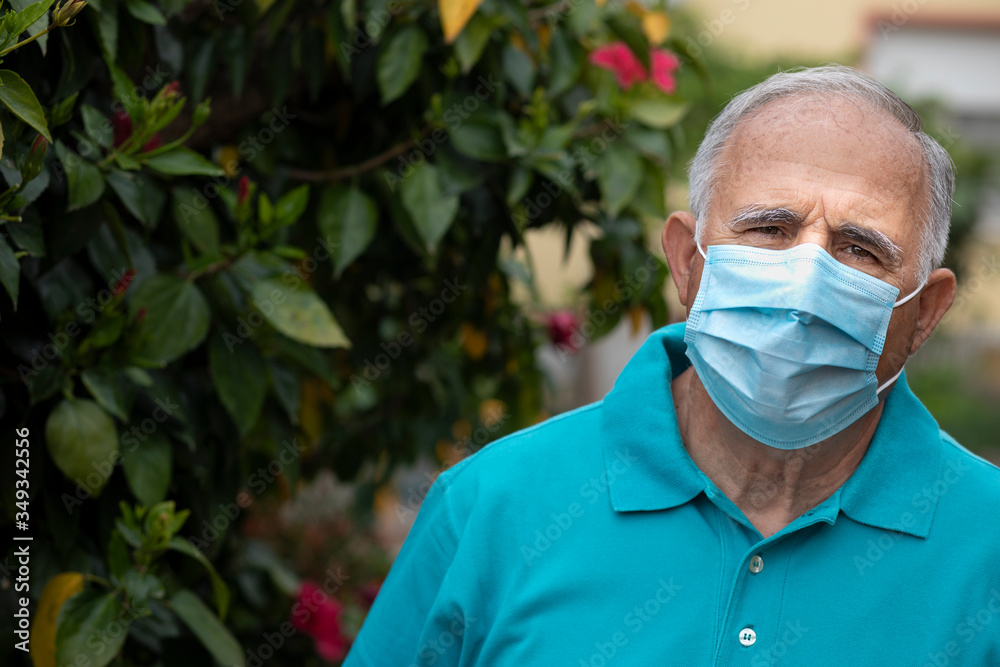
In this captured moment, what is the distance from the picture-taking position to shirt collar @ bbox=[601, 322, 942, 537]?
60.8 inches

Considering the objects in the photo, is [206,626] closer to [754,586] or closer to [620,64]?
[754,586]

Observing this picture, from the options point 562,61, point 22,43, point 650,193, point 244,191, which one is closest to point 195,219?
point 244,191

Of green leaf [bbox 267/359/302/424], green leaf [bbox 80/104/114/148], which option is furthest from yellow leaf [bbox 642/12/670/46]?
green leaf [bbox 80/104/114/148]

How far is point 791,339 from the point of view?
1488 mm

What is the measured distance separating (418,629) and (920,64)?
10831 mm

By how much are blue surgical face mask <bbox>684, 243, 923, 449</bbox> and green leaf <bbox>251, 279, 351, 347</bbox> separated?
25.8 inches

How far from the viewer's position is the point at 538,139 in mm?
2084

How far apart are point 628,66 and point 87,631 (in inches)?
63.8

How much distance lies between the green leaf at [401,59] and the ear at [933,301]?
3.51 ft

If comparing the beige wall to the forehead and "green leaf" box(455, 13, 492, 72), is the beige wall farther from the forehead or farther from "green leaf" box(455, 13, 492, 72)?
the forehead

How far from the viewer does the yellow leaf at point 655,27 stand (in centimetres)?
232

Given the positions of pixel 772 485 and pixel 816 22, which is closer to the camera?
pixel 772 485

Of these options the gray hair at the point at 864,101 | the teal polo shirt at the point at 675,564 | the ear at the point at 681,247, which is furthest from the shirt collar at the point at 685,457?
the gray hair at the point at 864,101

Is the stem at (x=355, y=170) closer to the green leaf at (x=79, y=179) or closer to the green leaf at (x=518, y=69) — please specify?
the green leaf at (x=518, y=69)
